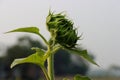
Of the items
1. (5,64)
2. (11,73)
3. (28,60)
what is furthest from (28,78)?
(28,60)

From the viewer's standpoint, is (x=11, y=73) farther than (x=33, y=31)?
Yes

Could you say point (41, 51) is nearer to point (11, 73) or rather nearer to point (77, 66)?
point (11, 73)

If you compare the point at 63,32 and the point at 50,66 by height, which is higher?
the point at 63,32

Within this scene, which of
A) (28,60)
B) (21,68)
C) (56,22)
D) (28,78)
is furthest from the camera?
(21,68)

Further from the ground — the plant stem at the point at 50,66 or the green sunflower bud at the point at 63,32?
the green sunflower bud at the point at 63,32

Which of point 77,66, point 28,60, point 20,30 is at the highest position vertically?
point 20,30

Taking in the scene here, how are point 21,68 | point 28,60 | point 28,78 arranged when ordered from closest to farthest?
point 28,60, point 28,78, point 21,68

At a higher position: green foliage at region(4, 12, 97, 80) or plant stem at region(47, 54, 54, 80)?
green foliage at region(4, 12, 97, 80)

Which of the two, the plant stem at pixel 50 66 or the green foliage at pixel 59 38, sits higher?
the green foliage at pixel 59 38
